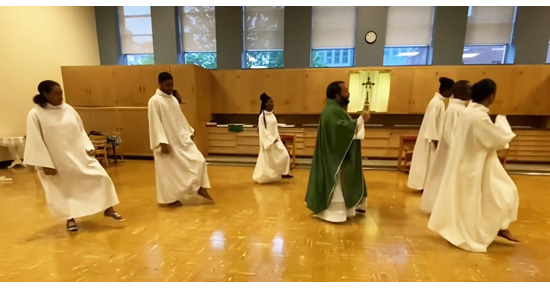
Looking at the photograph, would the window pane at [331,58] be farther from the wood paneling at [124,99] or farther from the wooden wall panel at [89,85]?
the wooden wall panel at [89,85]

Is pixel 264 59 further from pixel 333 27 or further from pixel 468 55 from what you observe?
pixel 468 55

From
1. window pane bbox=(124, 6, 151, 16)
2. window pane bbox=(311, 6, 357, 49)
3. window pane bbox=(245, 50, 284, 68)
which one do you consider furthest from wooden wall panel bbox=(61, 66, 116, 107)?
window pane bbox=(311, 6, 357, 49)

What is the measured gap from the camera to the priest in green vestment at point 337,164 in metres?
2.85

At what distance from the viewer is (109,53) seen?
7.80 m

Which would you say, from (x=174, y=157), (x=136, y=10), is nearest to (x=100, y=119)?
(x=136, y=10)

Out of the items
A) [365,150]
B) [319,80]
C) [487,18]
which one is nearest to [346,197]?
[365,150]

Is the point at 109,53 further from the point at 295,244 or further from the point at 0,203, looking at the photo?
the point at 295,244

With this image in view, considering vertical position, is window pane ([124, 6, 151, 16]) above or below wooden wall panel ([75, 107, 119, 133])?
above

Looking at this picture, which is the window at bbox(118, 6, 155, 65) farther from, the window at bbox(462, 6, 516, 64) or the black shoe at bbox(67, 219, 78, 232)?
the window at bbox(462, 6, 516, 64)

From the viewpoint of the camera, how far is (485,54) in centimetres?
659

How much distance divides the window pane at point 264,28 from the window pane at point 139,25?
272 centimetres

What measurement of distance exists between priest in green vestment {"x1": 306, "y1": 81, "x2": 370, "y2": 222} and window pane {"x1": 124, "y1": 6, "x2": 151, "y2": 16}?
6882 mm

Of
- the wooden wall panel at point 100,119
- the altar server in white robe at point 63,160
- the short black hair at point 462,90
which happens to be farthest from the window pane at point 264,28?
the altar server in white robe at point 63,160

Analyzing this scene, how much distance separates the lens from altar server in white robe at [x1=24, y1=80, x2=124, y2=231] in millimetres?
2504
